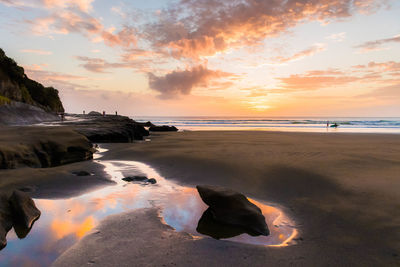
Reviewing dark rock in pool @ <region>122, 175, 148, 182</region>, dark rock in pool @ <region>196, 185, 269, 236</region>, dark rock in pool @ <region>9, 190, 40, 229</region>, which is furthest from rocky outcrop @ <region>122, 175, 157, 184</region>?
dark rock in pool @ <region>9, 190, 40, 229</region>

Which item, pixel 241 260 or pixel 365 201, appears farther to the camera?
pixel 365 201

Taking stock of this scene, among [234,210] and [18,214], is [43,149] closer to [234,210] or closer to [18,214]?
[18,214]

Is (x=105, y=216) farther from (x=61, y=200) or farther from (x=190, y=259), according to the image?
(x=190, y=259)

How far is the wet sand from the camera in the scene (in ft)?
8.96

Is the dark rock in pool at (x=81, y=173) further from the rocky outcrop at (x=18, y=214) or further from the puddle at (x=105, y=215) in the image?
the rocky outcrop at (x=18, y=214)

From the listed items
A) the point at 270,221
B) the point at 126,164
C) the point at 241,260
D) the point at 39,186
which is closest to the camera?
the point at 241,260

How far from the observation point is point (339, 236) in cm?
320

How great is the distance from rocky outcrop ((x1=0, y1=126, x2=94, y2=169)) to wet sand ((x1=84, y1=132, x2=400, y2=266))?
1.40 meters

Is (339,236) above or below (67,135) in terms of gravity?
below

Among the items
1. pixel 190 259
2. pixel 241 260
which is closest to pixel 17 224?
pixel 190 259

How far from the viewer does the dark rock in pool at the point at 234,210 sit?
136 inches

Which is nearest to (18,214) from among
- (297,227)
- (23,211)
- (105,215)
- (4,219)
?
(23,211)

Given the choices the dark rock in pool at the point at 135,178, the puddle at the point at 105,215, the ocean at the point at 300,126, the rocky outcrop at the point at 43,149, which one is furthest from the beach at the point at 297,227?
the ocean at the point at 300,126

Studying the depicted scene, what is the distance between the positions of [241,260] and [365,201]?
3.09m
